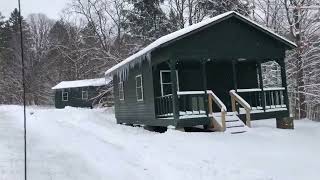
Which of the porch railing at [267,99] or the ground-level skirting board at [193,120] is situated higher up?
the porch railing at [267,99]

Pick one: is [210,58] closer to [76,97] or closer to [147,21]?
[147,21]

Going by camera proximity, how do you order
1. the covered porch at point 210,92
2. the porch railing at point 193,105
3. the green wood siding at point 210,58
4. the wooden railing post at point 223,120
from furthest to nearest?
the green wood siding at point 210,58, the covered porch at point 210,92, the porch railing at point 193,105, the wooden railing post at point 223,120

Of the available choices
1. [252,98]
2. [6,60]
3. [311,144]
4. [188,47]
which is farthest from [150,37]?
[6,60]

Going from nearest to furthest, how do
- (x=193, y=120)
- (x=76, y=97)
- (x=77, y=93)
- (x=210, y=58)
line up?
(x=193, y=120)
(x=210, y=58)
(x=77, y=93)
(x=76, y=97)

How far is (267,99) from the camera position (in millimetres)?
20297

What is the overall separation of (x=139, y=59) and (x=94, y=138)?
15.7ft

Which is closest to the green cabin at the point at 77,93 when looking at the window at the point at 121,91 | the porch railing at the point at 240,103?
the window at the point at 121,91

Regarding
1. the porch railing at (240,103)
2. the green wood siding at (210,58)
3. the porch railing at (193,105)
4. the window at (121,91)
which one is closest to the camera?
the porch railing at (193,105)

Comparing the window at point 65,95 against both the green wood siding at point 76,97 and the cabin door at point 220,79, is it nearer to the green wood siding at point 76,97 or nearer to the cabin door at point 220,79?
the green wood siding at point 76,97

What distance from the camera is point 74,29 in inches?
2132

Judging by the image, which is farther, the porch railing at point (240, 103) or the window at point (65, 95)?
the window at point (65, 95)

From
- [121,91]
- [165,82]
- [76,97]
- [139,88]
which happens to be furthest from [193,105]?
[76,97]

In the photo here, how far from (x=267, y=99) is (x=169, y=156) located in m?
10.5

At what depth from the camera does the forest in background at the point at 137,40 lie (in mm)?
27109
